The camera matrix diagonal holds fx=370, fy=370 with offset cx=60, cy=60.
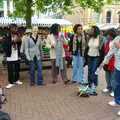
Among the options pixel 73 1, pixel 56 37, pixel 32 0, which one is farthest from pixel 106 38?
pixel 73 1

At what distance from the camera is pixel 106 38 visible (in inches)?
367

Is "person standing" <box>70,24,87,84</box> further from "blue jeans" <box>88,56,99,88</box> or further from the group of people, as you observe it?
"blue jeans" <box>88,56,99,88</box>

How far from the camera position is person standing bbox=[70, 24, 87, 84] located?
1025 cm

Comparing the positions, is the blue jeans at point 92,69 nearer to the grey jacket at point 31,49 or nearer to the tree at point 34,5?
the grey jacket at point 31,49

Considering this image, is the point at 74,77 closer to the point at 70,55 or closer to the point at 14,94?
the point at 70,55

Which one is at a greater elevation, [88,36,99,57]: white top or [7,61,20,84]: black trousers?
[88,36,99,57]: white top

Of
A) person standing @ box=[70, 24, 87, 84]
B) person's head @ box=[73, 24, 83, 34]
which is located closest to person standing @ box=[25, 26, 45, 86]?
person standing @ box=[70, 24, 87, 84]

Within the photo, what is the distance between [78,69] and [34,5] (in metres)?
5.76

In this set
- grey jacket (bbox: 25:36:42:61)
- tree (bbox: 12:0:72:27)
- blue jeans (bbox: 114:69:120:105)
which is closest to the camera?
blue jeans (bbox: 114:69:120:105)

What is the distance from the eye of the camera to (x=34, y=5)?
1556cm

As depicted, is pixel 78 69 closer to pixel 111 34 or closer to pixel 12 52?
pixel 12 52

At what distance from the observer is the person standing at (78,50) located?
1025 centimetres

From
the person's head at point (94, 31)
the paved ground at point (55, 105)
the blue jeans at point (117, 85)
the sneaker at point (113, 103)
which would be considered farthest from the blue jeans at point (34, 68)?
the blue jeans at point (117, 85)

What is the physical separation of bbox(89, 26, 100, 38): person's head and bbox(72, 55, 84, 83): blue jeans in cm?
98
